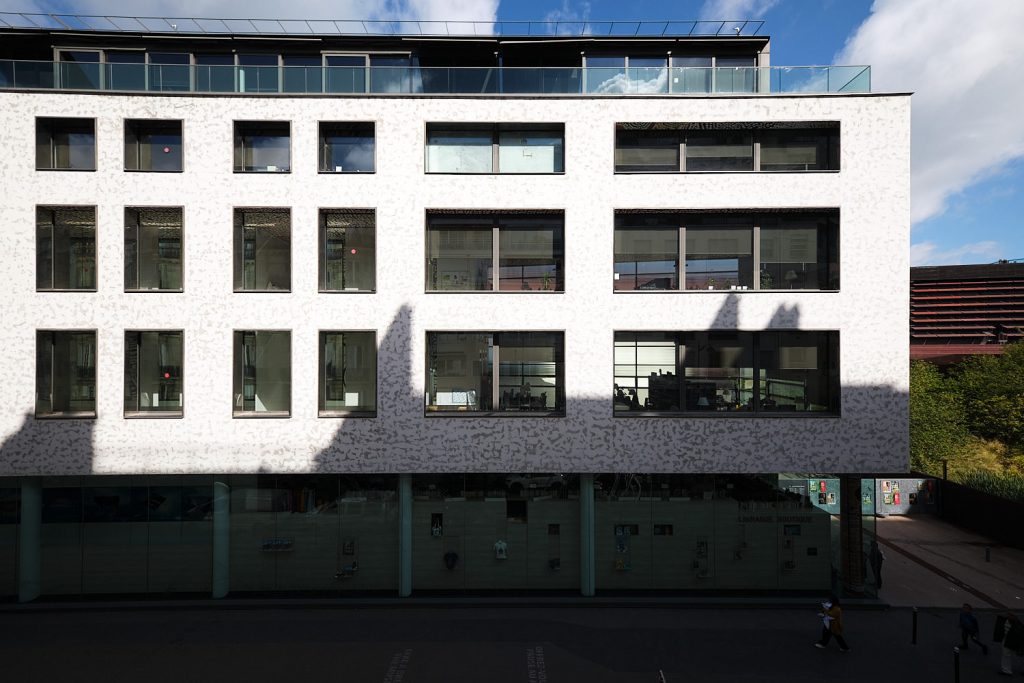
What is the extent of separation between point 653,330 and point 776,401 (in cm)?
384

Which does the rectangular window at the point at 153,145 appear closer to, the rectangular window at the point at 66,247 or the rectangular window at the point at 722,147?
the rectangular window at the point at 66,247

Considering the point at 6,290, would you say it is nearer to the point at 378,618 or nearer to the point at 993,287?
the point at 378,618

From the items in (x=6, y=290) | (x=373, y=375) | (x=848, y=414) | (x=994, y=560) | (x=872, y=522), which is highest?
(x=6, y=290)

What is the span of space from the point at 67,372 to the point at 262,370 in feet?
16.7

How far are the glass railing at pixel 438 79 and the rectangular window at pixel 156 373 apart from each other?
6.63 meters

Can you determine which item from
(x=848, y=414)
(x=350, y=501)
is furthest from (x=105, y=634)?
(x=848, y=414)

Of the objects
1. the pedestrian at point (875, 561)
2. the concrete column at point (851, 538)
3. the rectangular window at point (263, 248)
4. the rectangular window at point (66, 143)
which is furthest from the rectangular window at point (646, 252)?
the rectangular window at point (66, 143)

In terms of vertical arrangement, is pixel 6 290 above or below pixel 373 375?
above

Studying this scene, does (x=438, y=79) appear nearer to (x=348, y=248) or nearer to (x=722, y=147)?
(x=348, y=248)

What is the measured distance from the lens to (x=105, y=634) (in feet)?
39.4

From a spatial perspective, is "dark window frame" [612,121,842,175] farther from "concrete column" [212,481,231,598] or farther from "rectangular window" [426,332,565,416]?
"concrete column" [212,481,231,598]

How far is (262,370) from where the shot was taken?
13.2 metres

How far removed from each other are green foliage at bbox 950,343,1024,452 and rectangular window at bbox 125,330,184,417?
36754 mm

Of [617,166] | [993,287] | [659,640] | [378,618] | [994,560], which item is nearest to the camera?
[659,640]
